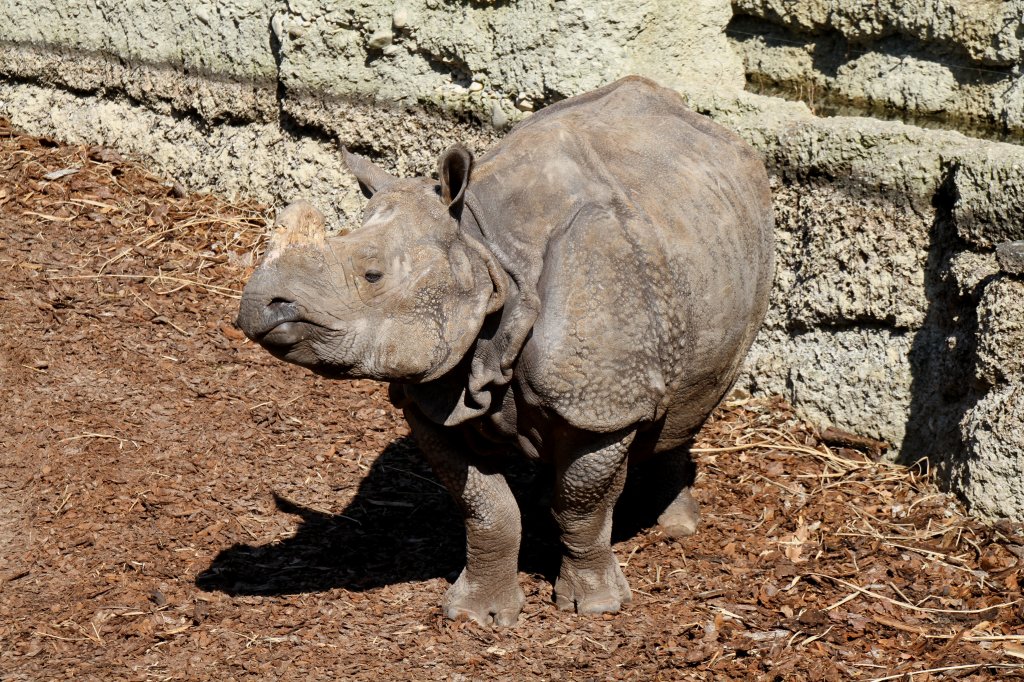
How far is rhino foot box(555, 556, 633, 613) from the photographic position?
16.7ft

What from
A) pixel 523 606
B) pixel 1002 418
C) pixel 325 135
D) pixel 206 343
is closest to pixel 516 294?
pixel 523 606

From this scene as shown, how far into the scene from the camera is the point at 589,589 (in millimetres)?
5121

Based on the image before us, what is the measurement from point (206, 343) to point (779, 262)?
10.2 feet

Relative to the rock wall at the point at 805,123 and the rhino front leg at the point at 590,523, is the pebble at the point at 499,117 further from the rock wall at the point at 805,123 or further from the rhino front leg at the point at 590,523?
the rhino front leg at the point at 590,523

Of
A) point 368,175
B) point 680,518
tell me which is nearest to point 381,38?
point 368,175

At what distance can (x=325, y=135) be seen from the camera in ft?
25.6

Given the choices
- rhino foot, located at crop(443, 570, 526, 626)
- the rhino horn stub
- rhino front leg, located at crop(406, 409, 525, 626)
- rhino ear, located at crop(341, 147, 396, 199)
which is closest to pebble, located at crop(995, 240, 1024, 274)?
rhino front leg, located at crop(406, 409, 525, 626)

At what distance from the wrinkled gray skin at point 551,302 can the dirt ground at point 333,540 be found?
40 centimetres

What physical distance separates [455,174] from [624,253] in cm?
63

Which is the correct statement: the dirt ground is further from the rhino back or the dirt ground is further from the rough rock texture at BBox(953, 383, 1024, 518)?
the rhino back

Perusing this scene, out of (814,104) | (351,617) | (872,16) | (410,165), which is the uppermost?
(872,16)

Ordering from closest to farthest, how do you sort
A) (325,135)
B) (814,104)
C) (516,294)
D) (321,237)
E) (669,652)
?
1. (321,237)
2. (516,294)
3. (669,652)
4. (814,104)
5. (325,135)

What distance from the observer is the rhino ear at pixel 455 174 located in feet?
13.1

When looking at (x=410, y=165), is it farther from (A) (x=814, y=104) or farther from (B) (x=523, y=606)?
(B) (x=523, y=606)
